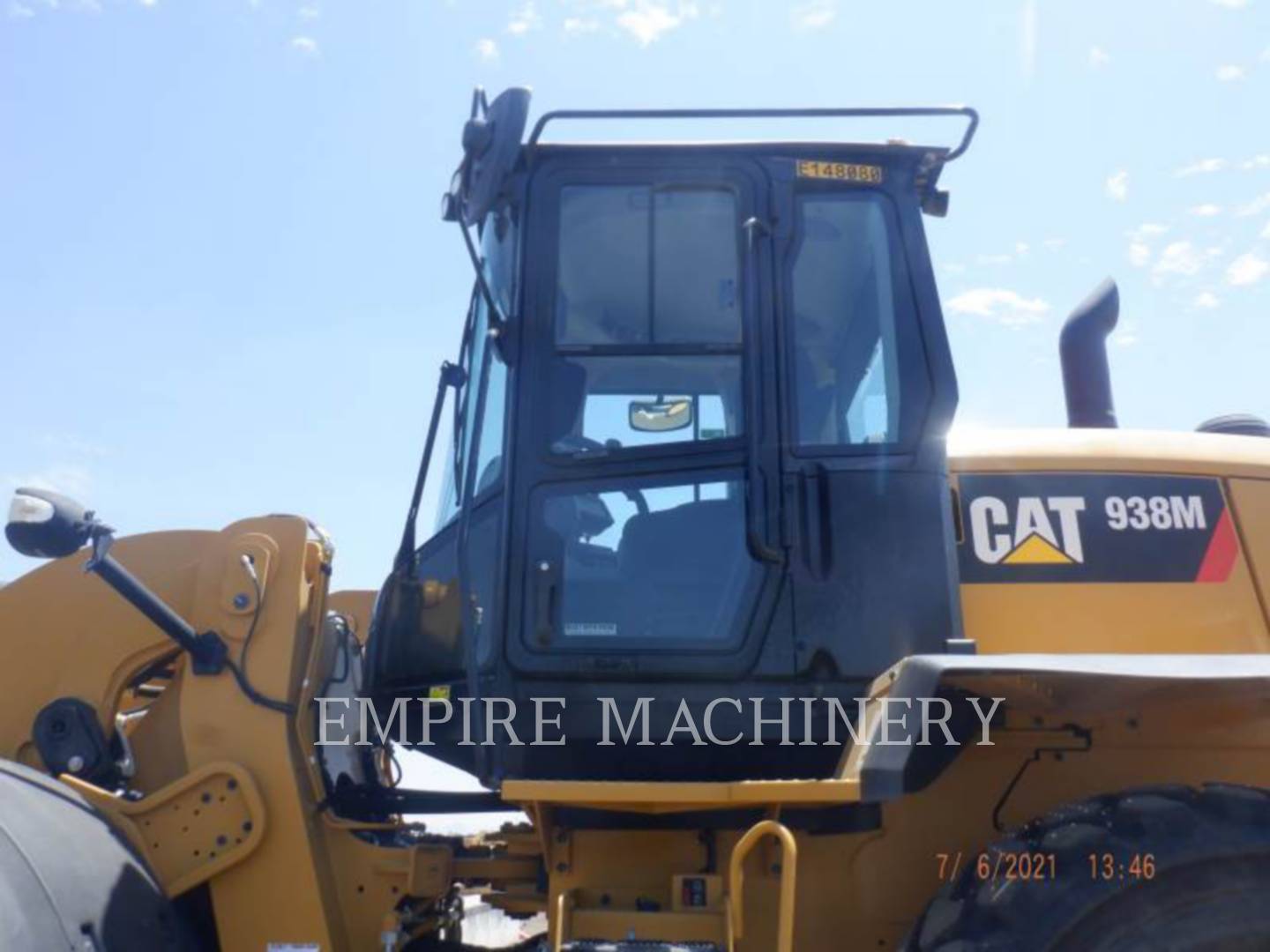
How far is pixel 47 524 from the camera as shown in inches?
137

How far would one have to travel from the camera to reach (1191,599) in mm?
3613

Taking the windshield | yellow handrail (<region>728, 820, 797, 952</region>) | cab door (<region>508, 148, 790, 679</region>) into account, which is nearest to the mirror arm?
the windshield

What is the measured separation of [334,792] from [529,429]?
142 centimetres

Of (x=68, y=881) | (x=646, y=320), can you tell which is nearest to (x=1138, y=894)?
(x=646, y=320)

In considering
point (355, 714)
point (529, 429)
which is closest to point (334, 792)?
point (355, 714)

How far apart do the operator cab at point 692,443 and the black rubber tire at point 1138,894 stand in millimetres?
670

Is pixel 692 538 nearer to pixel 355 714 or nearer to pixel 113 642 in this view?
pixel 355 714

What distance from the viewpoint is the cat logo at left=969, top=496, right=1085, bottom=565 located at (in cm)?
359

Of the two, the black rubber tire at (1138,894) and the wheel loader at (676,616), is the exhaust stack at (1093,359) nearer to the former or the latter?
the wheel loader at (676,616)

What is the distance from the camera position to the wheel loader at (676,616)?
3.37 m

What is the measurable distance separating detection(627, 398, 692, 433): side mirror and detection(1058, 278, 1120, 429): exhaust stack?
1821 mm

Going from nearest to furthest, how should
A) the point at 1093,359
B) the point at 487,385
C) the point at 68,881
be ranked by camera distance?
the point at 68,881
the point at 487,385
the point at 1093,359

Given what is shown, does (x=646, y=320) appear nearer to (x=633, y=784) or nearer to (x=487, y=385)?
(x=487, y=385)

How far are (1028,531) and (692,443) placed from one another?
41.7 inches
